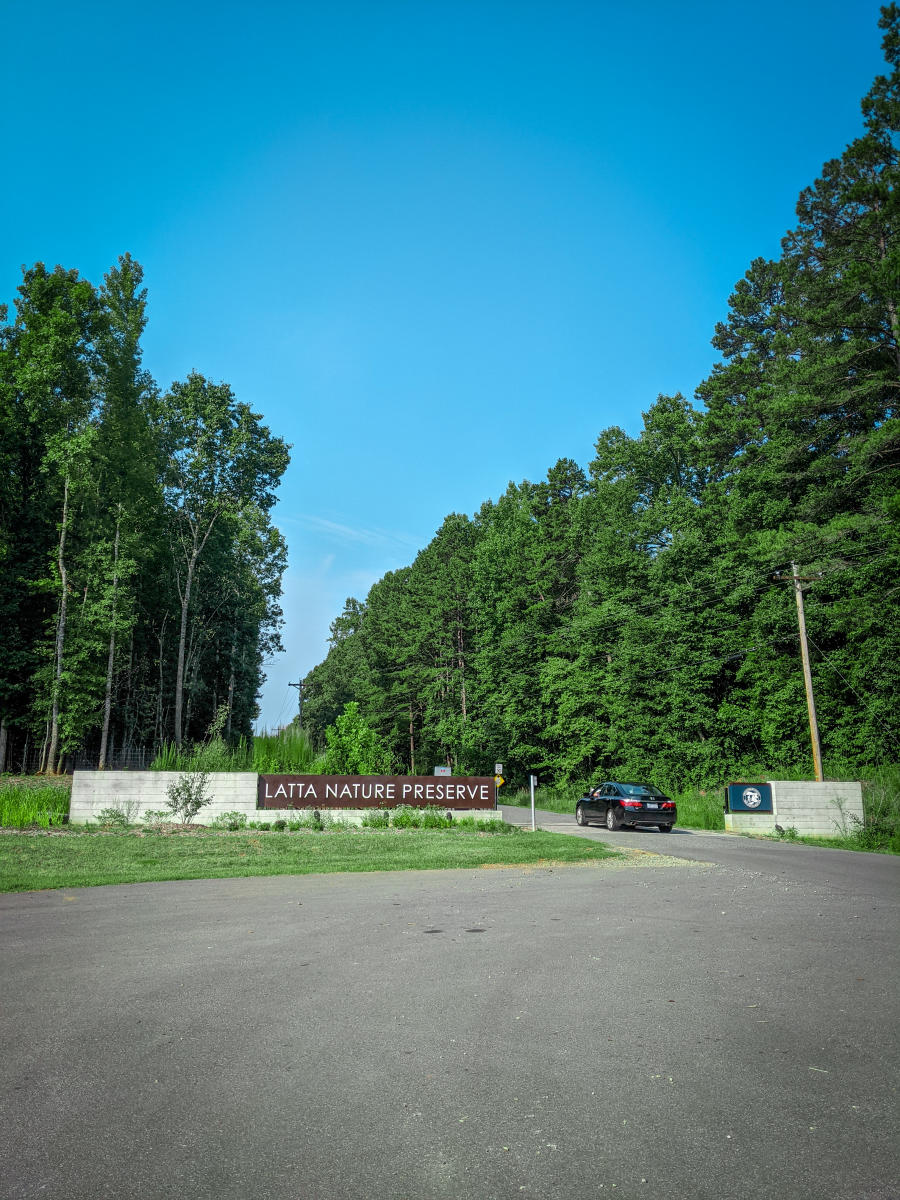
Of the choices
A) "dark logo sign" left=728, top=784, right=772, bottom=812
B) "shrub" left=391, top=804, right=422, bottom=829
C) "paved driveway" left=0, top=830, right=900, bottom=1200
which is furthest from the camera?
"dark logo sign" left=728, top=784, right=772, bottom=812

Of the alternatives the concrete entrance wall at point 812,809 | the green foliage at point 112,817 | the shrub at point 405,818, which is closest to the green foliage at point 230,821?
the green foliage at point 112,817

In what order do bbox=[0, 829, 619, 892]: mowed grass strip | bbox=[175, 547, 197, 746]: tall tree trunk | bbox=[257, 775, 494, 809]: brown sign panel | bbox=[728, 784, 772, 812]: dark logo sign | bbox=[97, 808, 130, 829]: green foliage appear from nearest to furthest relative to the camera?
1. bbox=[0, 829, 619, 892]: mowed grass strip
2. bbox=[97, 808, 130, 829]: green foliage
3. bbox=[257, 775, 494, 809]: brown sign panel
4. bbox=[728, 784, 772, 812]: dark logo sign
5. bbox=[175, 547, 197, 746]: tall tree trunk

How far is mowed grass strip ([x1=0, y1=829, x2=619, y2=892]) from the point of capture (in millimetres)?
11984

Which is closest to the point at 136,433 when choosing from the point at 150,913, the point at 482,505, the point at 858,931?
the point at 482,505

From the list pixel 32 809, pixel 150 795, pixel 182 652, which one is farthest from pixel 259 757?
pixel 182 652

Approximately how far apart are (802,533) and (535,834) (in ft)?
58.8

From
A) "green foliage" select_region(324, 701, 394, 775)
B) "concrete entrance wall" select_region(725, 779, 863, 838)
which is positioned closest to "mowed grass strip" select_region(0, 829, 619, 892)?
"green foliage" select_region(324, 701, 394, 775)

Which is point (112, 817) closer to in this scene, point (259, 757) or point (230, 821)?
point (230, 821)

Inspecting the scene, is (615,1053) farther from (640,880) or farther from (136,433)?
(136,433)

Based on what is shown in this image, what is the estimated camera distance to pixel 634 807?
23.7 meters

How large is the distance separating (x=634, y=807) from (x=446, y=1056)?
2039 cm

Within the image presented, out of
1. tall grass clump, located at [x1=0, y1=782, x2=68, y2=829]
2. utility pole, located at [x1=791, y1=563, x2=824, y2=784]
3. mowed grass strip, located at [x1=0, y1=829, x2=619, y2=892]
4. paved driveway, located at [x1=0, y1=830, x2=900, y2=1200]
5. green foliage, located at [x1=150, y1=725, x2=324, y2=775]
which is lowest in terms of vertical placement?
mowed grass strip, located at [x1=0, y1=829, x2=619, y2=892]

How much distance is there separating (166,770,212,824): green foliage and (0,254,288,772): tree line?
15051 mm

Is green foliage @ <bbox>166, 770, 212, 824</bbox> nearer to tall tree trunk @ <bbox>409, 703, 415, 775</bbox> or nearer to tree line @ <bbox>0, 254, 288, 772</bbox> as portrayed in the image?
tree line @ <bbox>0, 254, 288, 772</bbox>
